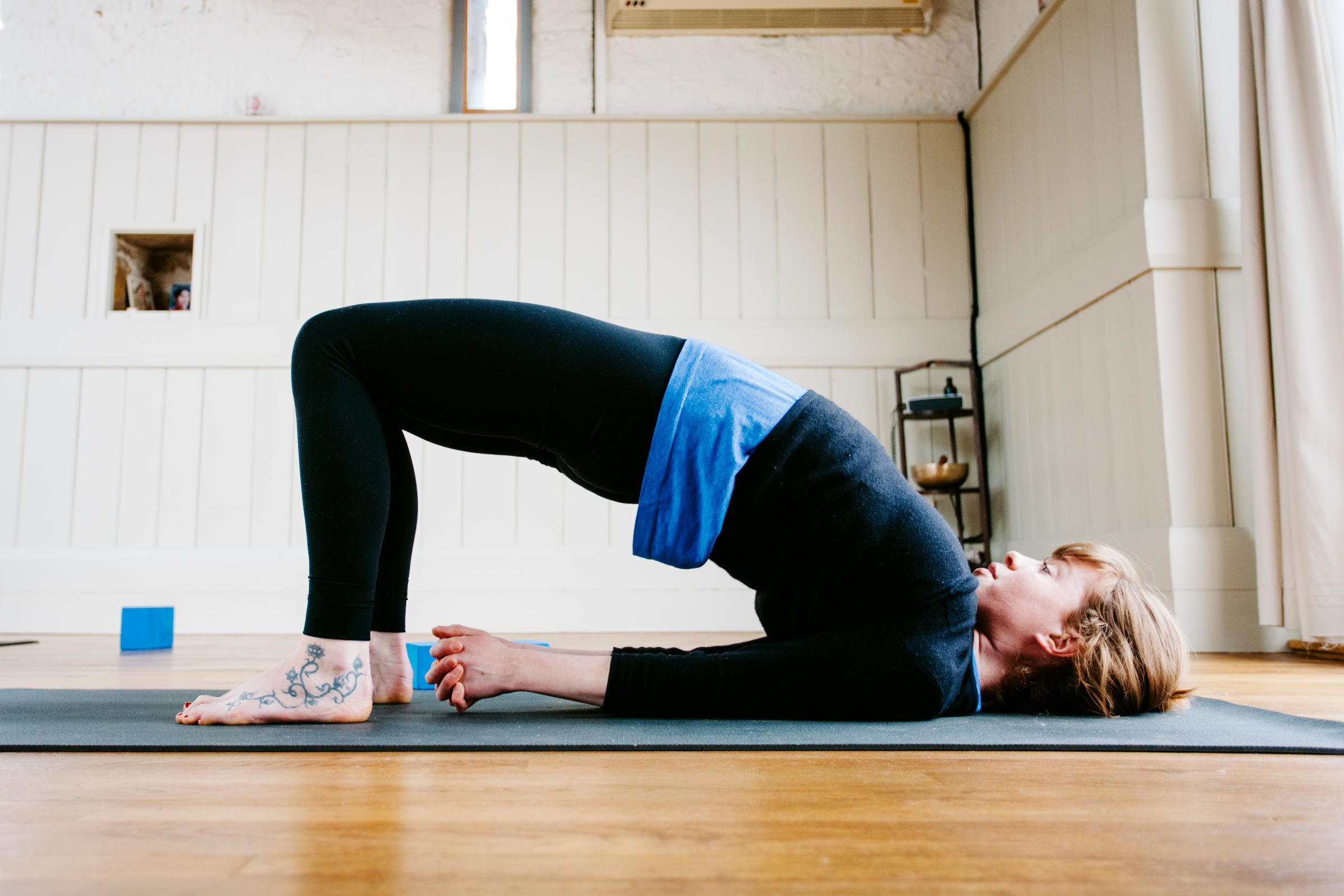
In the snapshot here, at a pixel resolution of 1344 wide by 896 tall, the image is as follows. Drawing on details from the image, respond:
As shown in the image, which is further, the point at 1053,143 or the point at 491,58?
the point at 491,58

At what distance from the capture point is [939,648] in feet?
4.35

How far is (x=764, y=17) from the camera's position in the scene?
14.0ft

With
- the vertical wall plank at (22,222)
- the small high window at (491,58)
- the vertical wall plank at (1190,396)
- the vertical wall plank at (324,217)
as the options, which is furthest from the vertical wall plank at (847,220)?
the vertical wall plank at (22,222)

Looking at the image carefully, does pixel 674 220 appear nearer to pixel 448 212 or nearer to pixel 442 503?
pixel 448 212

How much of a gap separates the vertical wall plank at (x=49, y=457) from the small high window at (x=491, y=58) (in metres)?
2.10

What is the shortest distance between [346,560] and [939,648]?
2.67 feet

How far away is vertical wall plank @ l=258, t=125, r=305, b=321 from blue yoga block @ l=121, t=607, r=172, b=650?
1556 millimetres

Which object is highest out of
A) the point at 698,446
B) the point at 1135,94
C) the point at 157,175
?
the point at 157,175

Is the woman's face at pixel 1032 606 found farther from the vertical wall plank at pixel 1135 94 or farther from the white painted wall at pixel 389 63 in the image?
the white painted wall at pixel 389 63

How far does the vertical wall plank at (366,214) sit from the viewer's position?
4219 millimetres

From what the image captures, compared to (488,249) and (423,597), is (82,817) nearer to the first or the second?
(423,597)

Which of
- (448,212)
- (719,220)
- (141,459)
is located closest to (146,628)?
(141,459)

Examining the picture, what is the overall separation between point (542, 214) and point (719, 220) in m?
0.79

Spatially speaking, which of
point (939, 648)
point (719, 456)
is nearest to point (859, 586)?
point (939, 648)
